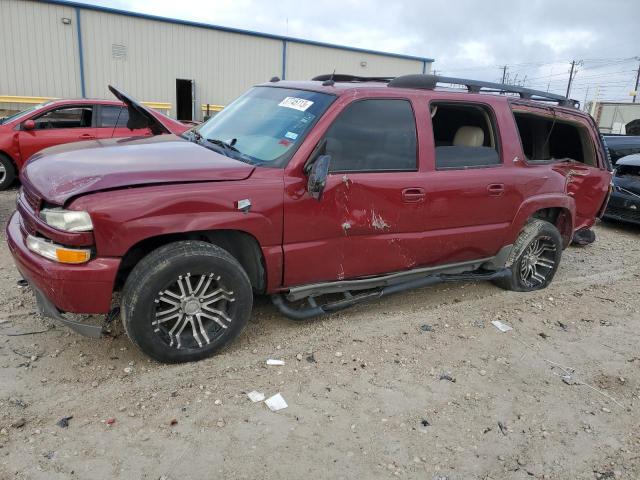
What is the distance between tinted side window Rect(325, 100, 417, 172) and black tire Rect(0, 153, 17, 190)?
6.90 m

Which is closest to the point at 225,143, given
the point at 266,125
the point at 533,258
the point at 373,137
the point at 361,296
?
the point at 266,125

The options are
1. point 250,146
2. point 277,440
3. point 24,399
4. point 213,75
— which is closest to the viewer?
point 277,440

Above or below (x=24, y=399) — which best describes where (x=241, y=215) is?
above

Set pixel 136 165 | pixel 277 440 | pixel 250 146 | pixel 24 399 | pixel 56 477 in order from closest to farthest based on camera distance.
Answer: pixel 56 477, pixel 277 440, pixel 24 399, pixel 136 165, pixel 250 146

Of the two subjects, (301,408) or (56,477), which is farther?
(301,408)

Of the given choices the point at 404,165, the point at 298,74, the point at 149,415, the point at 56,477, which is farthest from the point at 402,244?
the point at 298,74

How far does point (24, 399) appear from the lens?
2.82m

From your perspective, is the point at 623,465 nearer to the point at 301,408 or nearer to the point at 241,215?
the point at 301,408

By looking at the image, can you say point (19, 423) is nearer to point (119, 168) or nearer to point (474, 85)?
point (119, 168)

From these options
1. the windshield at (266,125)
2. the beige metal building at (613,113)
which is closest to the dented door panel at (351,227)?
the windshield at (266,125)

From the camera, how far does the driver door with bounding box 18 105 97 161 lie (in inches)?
317

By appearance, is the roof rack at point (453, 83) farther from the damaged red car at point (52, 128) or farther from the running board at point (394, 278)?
the damaged red car at point (52, 128)

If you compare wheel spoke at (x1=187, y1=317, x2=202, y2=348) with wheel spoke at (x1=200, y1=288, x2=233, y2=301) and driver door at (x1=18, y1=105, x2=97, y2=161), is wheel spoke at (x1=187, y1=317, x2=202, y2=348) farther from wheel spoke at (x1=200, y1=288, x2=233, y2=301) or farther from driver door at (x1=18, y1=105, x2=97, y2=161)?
driver door at (x1=18, y1=105, x2=97, y2=161)

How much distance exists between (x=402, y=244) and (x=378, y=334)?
723 millimetres
